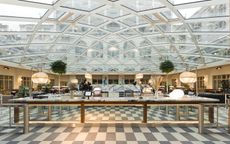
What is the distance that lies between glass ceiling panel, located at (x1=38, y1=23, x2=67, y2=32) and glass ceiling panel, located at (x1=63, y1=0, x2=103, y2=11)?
3374 millimetres

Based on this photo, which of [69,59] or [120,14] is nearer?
[120,14]

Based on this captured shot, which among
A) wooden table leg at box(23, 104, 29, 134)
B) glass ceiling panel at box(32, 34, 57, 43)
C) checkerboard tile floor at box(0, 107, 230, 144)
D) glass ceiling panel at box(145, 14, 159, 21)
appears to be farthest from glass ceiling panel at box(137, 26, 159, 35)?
wooden table leg at box(23, 104, 29, 134)

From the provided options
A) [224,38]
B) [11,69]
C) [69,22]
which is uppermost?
[69,22]

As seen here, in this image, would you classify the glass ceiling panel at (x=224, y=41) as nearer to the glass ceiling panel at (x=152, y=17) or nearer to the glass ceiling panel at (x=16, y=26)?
the glass ceiling panel at (x=152, y=17)

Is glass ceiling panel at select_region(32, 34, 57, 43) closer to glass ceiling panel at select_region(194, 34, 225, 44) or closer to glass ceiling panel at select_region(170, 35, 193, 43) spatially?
glass ceiling panel at select_region(170, 35, 193, 43)

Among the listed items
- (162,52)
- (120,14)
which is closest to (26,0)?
(120,14)

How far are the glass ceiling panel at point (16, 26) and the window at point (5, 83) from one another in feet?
26.0

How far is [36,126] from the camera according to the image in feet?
25.7

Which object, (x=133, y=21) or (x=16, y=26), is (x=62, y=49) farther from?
(x=133, y=21)

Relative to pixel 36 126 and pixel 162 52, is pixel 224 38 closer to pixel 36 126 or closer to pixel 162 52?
pixel 162 52

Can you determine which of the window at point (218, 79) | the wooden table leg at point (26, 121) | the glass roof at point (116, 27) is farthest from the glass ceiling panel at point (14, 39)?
the window at point (218, 79)

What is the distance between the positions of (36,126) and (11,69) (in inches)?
665

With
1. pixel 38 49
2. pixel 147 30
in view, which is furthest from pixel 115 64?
pixel 147 30

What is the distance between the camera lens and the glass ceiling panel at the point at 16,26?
13.6 meters
